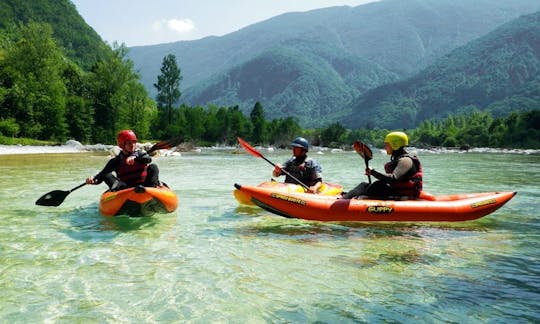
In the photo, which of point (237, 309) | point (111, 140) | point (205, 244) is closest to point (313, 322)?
point (237, 309)

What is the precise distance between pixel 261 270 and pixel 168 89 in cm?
9359

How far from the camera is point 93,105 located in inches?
2496

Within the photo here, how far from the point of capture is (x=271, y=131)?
117 meters

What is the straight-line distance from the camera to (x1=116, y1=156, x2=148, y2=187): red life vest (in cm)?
916

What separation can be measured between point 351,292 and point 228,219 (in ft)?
17.1

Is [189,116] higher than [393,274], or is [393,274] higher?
[189,116]

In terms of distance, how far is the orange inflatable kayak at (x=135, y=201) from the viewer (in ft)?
28.0

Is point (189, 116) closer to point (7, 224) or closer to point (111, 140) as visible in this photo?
point (111, 140)

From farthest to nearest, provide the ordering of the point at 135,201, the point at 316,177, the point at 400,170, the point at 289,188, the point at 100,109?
1. the point at 100,109
2. the point at 316,177
3. the point at 289,188
4. the point at 400,170
5. the point at 135,201

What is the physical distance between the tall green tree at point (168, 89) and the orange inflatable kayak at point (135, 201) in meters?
86.2

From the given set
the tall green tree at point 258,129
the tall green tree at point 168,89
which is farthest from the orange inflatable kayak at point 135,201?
the tall green tree at point 258,129

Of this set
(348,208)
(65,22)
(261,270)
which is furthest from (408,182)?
(65,22)

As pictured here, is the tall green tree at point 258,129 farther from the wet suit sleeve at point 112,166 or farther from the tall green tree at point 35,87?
the wet suit sleeve at point 112,166

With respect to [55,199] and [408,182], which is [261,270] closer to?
[408,182]
